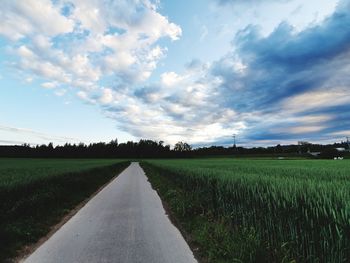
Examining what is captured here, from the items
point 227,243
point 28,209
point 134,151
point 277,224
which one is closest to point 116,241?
point 227,243

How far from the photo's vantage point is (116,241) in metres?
7.85

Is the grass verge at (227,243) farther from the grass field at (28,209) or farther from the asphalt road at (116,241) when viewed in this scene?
the grass field at (28,209)

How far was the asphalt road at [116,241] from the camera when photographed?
21.7ft

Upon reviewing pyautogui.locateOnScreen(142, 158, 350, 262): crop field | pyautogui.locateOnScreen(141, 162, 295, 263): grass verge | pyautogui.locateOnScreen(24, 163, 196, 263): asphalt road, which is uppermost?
pyautogui.locateOnScreen(142, 158, 350, 262): crop field

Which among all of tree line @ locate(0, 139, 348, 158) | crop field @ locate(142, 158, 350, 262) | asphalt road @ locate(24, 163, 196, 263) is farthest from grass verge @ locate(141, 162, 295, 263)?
tree line @ locate(0, 139, 348, 158)

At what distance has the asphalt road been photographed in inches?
261

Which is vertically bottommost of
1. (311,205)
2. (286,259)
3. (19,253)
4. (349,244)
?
(19,253)

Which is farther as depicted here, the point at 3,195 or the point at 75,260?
the point at 3,195

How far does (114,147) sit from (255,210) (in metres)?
188

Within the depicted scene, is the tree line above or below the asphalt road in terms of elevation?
above

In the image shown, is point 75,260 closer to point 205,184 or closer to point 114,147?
point 205,184

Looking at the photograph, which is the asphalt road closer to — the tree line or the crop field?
the crop field

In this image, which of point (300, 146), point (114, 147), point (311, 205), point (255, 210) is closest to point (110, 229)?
point (255, 210)

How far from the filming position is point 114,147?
191 metres
